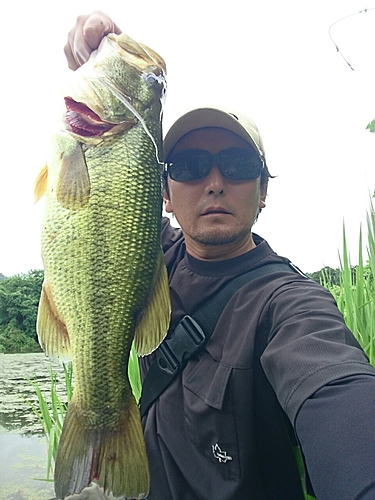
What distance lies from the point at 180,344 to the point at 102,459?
531 mm

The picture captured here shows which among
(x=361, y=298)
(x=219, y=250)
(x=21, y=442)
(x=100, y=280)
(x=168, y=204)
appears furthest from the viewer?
(x=21, y=442)

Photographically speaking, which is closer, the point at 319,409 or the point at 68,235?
the point at 319,409

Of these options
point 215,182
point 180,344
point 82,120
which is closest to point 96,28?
point 82,120

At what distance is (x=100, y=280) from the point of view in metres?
1.36

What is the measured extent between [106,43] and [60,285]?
3.00 feet

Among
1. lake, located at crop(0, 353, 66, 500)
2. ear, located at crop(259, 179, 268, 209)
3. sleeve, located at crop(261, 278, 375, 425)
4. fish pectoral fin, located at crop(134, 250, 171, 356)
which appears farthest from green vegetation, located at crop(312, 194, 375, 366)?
lake, located at crop(0, 353, 66, 500)

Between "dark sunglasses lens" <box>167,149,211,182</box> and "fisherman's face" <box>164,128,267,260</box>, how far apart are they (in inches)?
1.0

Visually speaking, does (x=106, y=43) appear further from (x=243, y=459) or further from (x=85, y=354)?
(x=243, y=459)

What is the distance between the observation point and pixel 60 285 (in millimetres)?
1353

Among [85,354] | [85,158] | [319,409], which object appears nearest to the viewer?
[319,409]

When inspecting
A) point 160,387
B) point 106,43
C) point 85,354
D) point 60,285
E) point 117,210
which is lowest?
point 160,387

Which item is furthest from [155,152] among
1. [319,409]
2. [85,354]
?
[319,409]

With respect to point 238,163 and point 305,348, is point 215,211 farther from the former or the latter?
point 305,348

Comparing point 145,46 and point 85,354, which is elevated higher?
point 145,46
